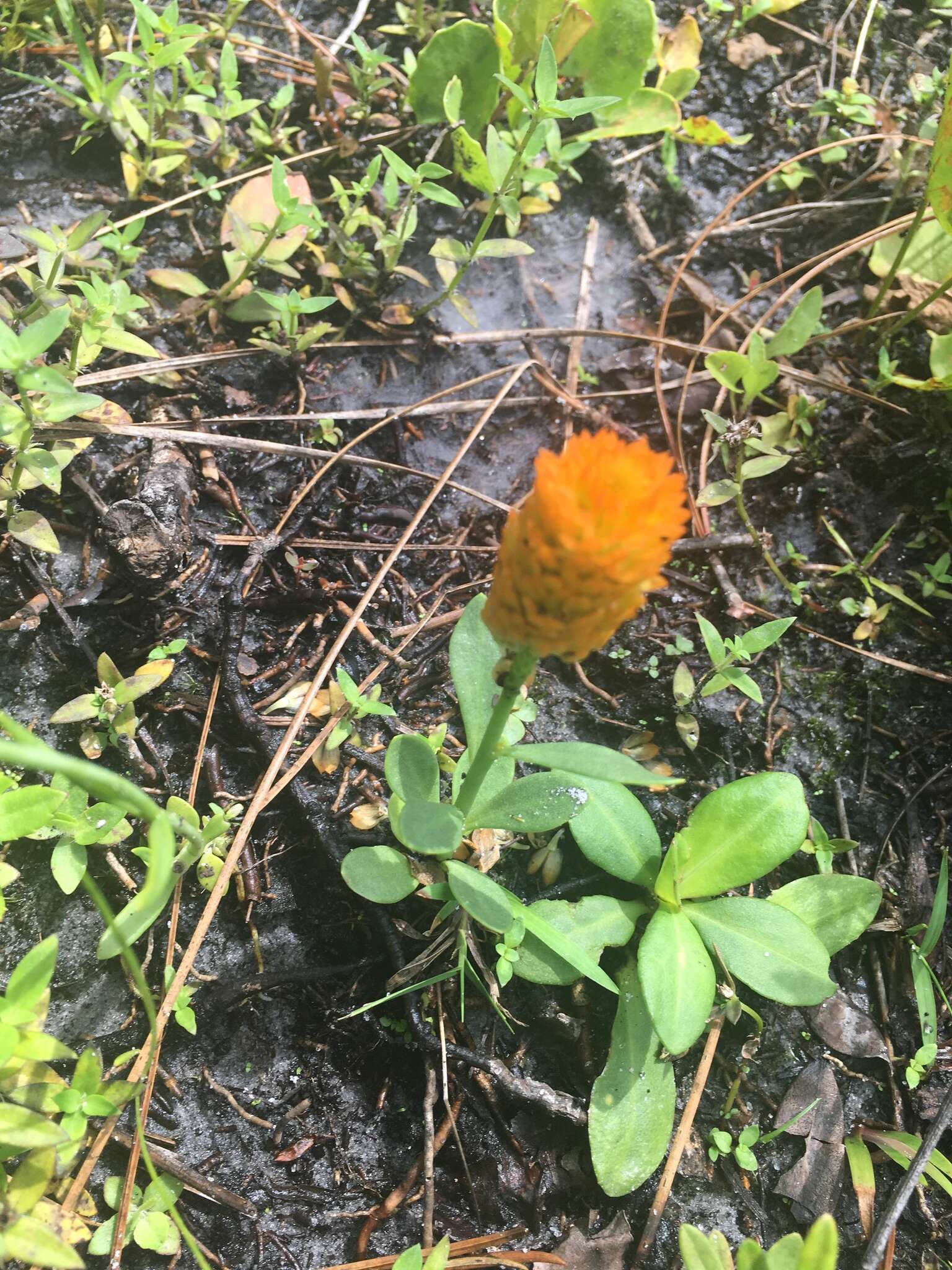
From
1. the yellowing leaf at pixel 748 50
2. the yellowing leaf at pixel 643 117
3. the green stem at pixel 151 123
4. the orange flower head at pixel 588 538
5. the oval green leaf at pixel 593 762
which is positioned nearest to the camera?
the orange flower head at pixel 588 538

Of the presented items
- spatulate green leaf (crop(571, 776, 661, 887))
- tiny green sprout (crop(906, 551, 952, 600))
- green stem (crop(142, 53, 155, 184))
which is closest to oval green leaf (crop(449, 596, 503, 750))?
spatulate green leaf (crop(571, 776, 661, 887))

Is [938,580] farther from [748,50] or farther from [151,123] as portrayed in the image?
[151,123]

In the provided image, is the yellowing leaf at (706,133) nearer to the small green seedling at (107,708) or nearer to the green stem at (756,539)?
the green stem at (756,539)

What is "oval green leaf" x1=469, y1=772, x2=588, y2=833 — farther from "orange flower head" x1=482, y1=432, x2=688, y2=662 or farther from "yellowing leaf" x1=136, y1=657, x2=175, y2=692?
"yellowing leaf" x1=136, y1=657, x2=175, y2=692

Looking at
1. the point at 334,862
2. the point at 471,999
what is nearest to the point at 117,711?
the point at 334,862

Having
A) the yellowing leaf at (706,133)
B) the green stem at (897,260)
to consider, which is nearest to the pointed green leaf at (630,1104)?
the green stem at (897,260)

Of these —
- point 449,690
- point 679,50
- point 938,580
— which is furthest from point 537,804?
point 679,50

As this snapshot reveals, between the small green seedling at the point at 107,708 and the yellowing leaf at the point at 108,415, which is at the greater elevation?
the yellowing leaf at the point at 108,415
